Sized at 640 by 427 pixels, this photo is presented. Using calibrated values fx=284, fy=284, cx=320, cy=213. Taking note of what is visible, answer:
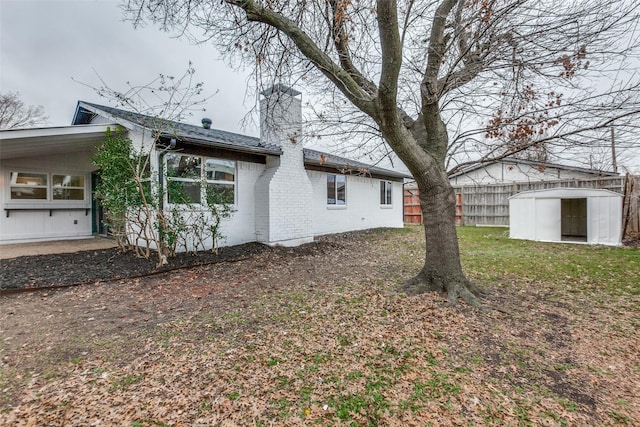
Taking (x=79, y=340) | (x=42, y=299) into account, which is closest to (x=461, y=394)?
(x=79, y=340)

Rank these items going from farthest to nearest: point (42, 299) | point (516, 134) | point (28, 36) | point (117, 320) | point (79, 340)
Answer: point (28, 36) < point (42, 299) < point (516, 134) < point (117, 320) < point (79, 340)

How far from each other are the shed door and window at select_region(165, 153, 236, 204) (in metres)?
12.5

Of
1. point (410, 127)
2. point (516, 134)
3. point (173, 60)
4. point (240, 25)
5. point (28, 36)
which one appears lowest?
point (516, 134)

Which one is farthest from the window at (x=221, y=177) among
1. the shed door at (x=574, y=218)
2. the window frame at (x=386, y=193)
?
the shed door at (x=574, y=218)

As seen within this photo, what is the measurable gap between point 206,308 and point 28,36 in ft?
31.0

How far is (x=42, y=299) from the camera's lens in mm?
4379

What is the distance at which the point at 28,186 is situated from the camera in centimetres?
848

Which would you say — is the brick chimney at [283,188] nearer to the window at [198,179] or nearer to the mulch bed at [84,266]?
the window at [198,179]

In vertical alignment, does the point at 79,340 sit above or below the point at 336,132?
below

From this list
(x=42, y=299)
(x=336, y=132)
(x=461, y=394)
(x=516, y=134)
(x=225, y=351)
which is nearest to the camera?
(x=461, y=394)

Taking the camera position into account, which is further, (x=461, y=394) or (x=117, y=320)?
(x=117, y=320)

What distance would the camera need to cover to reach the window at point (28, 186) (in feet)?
27.1

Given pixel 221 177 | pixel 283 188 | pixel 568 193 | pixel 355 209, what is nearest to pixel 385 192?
pixel 355 209

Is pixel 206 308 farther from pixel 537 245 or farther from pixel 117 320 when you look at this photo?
pixel 537 245
